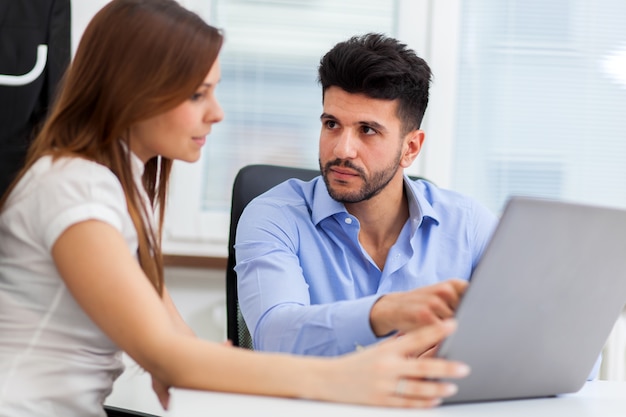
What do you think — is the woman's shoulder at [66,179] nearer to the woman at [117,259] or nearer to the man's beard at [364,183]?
the woman at [117,259]

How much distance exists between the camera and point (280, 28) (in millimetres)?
2412

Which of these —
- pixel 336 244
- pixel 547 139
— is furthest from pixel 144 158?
→ pixel 547 139

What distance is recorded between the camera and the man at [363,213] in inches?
63.3

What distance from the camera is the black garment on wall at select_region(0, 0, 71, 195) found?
6.20 feet

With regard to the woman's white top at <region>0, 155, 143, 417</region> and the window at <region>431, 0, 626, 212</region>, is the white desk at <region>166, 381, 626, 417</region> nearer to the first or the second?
the woman's white top at <region>0, 155, 143, 417</region>

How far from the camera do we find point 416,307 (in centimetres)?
102

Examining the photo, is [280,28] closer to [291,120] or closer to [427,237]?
[291,120]

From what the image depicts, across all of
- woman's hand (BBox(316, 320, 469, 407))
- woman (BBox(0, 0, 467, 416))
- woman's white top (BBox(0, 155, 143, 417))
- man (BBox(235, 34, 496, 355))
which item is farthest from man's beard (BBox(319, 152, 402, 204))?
woman's hand (BBox(316, 320, 469, 407))

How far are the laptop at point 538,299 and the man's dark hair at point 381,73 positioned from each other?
812mm

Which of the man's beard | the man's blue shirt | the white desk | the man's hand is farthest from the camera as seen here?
the man's beard

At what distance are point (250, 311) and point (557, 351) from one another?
0.58m

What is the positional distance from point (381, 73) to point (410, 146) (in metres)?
0.23

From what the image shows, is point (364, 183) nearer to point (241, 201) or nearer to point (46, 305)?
point (241, 201)

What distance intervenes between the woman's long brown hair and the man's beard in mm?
592
